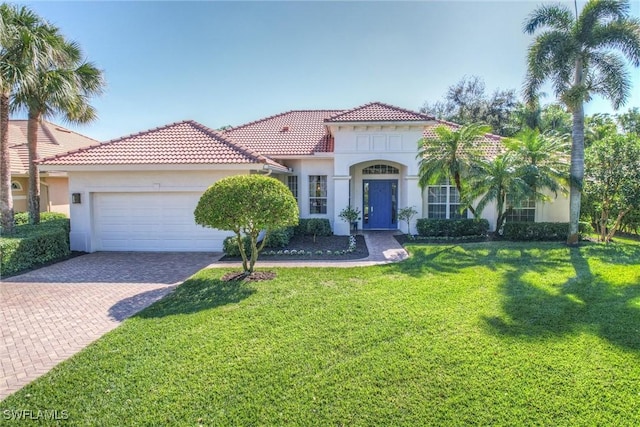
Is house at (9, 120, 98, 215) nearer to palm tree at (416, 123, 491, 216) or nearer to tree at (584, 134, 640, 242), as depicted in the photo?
palm tree at (416, 123, 491, 216)

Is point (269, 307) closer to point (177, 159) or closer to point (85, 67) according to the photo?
point (177, 159)

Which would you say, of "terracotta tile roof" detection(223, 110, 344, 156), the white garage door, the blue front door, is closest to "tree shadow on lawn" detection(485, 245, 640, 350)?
the blue front door

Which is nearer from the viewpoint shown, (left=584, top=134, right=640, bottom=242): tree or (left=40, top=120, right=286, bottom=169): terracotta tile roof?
(left=40, top=120, right=286, bottom=169): terracotta tile roof

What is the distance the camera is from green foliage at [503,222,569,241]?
13.9 meters

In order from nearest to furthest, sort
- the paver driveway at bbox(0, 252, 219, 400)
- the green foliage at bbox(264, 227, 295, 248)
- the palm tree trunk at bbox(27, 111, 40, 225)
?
1. the paver driveway at bbox(0, 252, 219, 400)
2. the green foliage at bbox(264, 227, 295, 248)
3. the palm tree trunk at bbox(27, 111, 40, 225)

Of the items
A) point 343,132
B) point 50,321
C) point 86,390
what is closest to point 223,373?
point 86,390

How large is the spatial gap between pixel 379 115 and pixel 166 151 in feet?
30.7

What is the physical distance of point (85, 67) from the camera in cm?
1362

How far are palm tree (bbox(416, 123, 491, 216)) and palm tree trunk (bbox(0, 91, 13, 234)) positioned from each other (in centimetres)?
1550

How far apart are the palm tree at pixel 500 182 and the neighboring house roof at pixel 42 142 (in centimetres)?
2149

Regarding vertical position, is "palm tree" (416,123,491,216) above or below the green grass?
above

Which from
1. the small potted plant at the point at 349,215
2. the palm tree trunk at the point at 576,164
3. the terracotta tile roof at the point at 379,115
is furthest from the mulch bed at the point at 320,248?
the palm tree trunk at the point at 576,164

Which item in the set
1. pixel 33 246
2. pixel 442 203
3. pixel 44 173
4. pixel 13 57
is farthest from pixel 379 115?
pixel 44 173

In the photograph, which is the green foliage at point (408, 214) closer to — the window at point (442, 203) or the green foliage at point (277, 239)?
the window at point (442, 203)
